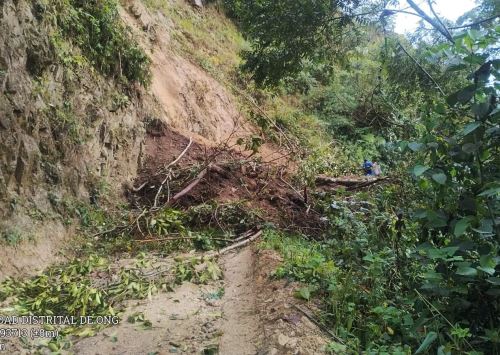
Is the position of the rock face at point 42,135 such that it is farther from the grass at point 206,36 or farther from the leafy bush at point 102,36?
the grass at point 206,36

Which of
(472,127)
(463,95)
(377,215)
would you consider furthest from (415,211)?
(377,215)

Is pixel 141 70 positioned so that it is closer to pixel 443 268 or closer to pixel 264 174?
pixel 264 174

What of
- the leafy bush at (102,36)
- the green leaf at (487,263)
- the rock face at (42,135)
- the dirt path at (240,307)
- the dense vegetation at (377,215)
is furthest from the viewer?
the leafy bush at (102,36)

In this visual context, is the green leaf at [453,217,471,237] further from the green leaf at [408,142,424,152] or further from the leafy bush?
the leafy bush

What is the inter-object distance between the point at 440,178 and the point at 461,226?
33 cm

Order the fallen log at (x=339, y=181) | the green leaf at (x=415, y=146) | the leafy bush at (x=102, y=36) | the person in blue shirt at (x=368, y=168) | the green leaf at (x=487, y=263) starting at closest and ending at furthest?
1. the green leaf at (x=487, y=263)
2. the green leaf at (x=415, y=146)
3. the leafy bush at (x=102, y=36)
4. the fallen log at (x=339, y=181)
5. the person in blue shirt at (x=368, y=168)

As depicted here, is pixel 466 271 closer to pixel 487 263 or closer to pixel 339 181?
pixel 487 263

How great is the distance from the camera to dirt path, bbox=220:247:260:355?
3.60m

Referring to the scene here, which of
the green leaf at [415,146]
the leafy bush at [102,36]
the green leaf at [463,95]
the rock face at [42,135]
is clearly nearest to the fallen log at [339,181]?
the rock face at [42,135]

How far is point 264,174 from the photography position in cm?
841

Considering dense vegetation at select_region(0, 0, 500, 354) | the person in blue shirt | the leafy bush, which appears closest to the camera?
dense vegetation at select_region(0, 0, 500, 354)

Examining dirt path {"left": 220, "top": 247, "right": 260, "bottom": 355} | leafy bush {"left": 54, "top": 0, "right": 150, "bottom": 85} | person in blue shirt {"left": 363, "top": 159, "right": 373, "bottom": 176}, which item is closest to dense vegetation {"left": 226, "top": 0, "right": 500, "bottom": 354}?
dirt path {"left": 220, "top": 247, "right": 260, "bottom": 355}

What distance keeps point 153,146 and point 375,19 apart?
5087 mm

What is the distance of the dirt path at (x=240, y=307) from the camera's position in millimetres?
3604
